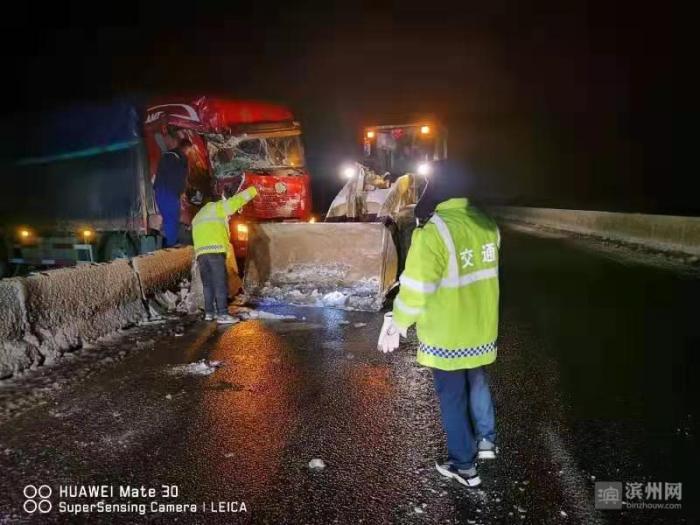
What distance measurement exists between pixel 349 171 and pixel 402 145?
12.3 ft

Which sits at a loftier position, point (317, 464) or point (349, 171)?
point (349, 171)

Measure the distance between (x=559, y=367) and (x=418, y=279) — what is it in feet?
8.69

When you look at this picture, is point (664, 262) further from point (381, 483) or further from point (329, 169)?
Answer: point (381, 483)

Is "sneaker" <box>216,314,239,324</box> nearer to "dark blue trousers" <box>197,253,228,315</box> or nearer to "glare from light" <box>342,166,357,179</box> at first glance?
"dark blue trousers" <box>197,253,228,315</box>

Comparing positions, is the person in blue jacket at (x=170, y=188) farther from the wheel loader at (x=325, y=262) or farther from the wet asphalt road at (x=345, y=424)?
the wet asphalt road at (x=345, y=424)

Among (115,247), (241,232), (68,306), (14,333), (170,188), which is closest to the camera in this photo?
(14,333)

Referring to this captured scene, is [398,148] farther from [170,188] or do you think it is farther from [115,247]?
[115,247]

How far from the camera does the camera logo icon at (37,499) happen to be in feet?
8.72

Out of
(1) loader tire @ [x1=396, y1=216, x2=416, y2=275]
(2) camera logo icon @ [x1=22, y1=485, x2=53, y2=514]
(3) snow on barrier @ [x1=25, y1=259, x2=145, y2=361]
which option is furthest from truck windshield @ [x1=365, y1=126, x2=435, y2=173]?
(2) camera logo icon @ [x1=22, y1=485, x2=53, y2=514]

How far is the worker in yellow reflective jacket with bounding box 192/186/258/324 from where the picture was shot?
633 cm

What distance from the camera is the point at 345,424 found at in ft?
11.6

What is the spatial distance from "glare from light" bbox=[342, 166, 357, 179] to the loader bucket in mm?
2749

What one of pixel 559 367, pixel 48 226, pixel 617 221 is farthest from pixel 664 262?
pixel 48 226

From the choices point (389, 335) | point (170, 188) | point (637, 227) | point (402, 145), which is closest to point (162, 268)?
point (170, 188)
